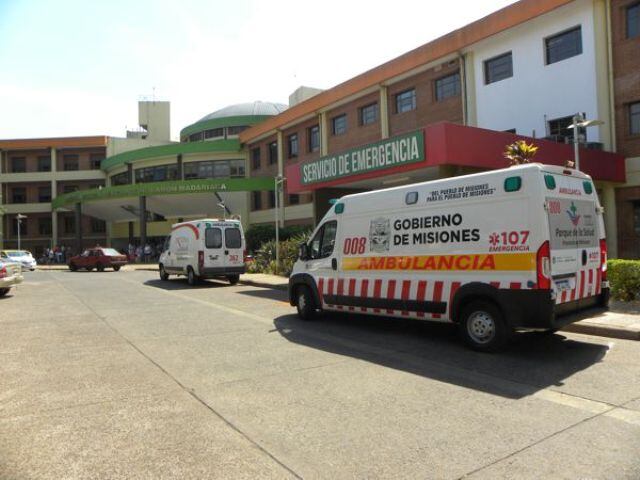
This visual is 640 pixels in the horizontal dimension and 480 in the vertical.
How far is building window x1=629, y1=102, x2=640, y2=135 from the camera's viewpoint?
17.0 meters

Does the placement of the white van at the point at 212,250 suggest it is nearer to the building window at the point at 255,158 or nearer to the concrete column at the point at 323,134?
the concrete column at the point at 323,134

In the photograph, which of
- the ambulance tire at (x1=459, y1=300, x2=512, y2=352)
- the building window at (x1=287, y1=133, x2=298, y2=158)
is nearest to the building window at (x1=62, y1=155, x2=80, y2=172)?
the building window at (x1=287, y1=133, x2=298, y2=158)

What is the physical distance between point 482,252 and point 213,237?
12882 mm

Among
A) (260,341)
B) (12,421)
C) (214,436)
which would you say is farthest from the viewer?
(260,341)

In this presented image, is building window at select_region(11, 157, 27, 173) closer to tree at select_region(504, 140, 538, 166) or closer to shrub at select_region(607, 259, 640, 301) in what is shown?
tree at select_region(504, 140, 538, 166)

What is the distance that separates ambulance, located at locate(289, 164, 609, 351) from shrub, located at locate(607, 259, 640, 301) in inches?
129

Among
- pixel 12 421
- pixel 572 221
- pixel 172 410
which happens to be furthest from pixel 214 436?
pixel 572 221

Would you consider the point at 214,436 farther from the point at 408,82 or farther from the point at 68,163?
the point at 68,163

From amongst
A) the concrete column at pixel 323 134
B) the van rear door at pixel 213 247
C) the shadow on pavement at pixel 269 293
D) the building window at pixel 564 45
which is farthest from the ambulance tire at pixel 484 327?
the concrete column at pixel 323 134

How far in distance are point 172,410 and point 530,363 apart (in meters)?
4.30

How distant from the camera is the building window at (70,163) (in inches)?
2297

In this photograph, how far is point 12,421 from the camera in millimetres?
4508

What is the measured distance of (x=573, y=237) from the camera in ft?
23.0

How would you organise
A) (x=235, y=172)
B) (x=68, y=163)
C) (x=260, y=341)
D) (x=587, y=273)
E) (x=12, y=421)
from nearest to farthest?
(x=12, y=421) < (x=587, y=273) < (x=260, y=341) < (x=235, y=172) < (x=68, y=163)
